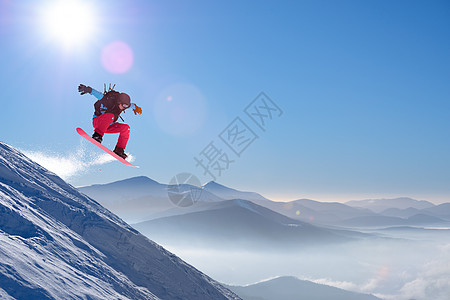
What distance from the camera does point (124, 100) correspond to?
47.5ft

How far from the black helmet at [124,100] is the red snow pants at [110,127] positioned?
784 mm

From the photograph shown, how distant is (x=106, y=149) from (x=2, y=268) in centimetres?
875

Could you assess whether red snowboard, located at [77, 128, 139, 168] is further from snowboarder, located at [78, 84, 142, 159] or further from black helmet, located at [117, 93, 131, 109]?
black helmet, located at [117, 93, 131, 109]

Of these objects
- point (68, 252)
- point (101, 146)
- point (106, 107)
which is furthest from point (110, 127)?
point (68, 252)

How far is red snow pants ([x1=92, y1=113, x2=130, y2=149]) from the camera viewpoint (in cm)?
1463

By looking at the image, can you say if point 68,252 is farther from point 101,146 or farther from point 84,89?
point 84,89

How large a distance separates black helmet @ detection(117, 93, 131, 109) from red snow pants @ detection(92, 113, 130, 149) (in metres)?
0.78

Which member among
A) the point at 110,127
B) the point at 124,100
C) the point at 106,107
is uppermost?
the point at 124,100

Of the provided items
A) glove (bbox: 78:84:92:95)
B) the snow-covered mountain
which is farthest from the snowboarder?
the snow-covered mountain

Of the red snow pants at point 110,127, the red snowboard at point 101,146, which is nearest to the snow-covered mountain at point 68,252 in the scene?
the red snowboard at point 101,146

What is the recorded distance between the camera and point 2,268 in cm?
1636

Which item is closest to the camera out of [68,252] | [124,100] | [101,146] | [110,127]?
[124,100]

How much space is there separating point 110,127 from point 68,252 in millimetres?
19978

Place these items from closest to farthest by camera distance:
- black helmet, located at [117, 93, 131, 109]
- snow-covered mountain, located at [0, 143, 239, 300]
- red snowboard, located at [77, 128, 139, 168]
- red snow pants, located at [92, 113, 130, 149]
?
black helmet, located at [117, 93, 131, 109], red snow pants, located at [92, 113, 130, 149], red snowboard, located at [77, 128, 139, 168], snow-covered mountain, located at [0, 143, 239, 300]
